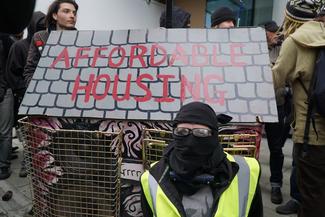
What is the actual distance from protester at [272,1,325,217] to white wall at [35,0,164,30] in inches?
186

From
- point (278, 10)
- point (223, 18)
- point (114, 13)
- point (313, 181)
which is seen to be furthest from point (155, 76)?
point (278, 10)

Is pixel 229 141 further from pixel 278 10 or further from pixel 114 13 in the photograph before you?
pixel 278 10

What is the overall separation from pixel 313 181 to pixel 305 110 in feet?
1.52

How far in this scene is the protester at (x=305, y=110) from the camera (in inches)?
96.7

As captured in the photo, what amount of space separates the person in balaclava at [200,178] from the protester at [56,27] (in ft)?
6.31

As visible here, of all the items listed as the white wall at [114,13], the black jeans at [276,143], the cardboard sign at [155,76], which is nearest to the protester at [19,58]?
the cardboard sign at [155,76]

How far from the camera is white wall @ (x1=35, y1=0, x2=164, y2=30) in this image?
7.29 metres

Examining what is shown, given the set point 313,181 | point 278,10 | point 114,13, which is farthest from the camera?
point 278,10

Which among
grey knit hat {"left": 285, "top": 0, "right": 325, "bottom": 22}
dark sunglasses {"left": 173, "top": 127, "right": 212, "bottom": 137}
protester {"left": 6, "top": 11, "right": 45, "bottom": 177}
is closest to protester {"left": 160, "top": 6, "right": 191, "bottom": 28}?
grey knit hat {"left": 285, "top": 0, "right": 325, "bottom": 22}

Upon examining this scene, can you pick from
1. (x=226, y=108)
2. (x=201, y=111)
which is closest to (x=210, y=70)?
(x=226, y=108)

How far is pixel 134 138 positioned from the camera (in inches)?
89.5

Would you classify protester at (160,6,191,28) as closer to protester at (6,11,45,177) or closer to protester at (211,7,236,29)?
protester at (211,7,236,29)

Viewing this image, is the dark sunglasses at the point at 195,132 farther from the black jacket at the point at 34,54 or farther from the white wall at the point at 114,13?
the white wall at the point at 114,13

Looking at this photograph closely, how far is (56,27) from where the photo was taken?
349cm
